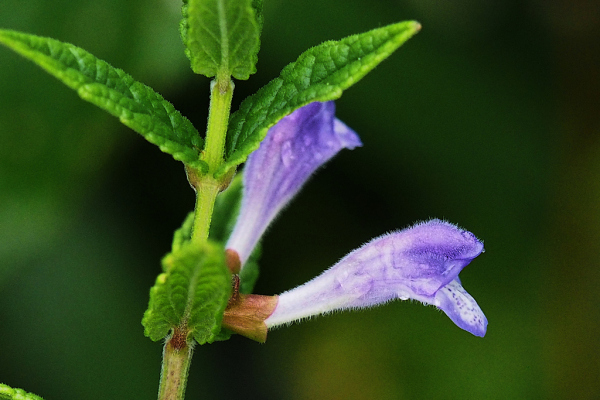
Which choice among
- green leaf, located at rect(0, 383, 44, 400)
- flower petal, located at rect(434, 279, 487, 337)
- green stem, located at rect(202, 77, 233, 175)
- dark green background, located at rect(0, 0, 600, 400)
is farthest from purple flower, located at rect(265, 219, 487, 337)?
dark green background, located at rect(0, 0, 600, 400)

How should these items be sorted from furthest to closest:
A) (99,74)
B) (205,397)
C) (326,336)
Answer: (326,336)
(205,397)
(99,74)

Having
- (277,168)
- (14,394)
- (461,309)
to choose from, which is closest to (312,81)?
(277,168)

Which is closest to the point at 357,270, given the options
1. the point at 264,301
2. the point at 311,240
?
the point at 264,301

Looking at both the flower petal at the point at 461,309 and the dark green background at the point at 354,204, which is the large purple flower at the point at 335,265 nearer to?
the flower petal at the point at 461,309

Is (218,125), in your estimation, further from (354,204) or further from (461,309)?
(354,204)

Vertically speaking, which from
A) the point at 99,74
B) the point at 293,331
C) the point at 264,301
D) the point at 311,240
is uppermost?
the point at 311,240

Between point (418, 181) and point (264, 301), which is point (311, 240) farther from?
point (264, 301)
